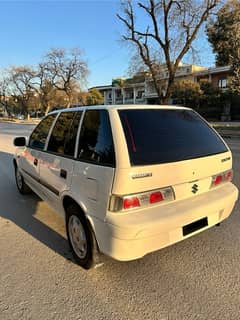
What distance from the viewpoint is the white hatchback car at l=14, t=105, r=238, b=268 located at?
2.33m

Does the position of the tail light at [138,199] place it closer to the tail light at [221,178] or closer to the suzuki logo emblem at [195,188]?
the suzuki logo emblem at [195,188]

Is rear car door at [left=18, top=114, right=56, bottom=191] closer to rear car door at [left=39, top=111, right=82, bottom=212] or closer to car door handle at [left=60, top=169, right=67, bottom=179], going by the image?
rear car door at [left=39, top=111, right=82, bottom=212]

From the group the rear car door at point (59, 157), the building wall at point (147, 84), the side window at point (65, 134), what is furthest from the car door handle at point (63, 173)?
the building wall at point (147, 84)

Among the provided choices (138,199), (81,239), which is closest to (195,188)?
(138,199)

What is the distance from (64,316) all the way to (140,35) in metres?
21.5

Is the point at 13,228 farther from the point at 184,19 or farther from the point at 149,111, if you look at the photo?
the point at 184,19

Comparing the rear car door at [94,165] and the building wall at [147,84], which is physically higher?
the building wall at [147,84]

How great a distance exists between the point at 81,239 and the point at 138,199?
2.95ft

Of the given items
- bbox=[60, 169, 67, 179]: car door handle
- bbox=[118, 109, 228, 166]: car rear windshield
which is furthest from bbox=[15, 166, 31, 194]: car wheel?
bbox=[118, 109, 228, 166]: car rear windshield

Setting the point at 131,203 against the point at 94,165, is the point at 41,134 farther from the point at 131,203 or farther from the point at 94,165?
the point at 131,203

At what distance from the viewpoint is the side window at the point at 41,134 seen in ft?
12.6

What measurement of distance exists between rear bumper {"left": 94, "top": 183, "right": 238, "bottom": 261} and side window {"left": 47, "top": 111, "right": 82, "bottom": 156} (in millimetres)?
1017

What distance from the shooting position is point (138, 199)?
2371 mm

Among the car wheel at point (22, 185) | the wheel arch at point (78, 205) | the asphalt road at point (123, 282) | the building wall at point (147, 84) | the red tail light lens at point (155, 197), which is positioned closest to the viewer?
the asphalt road at point (123, 282)
